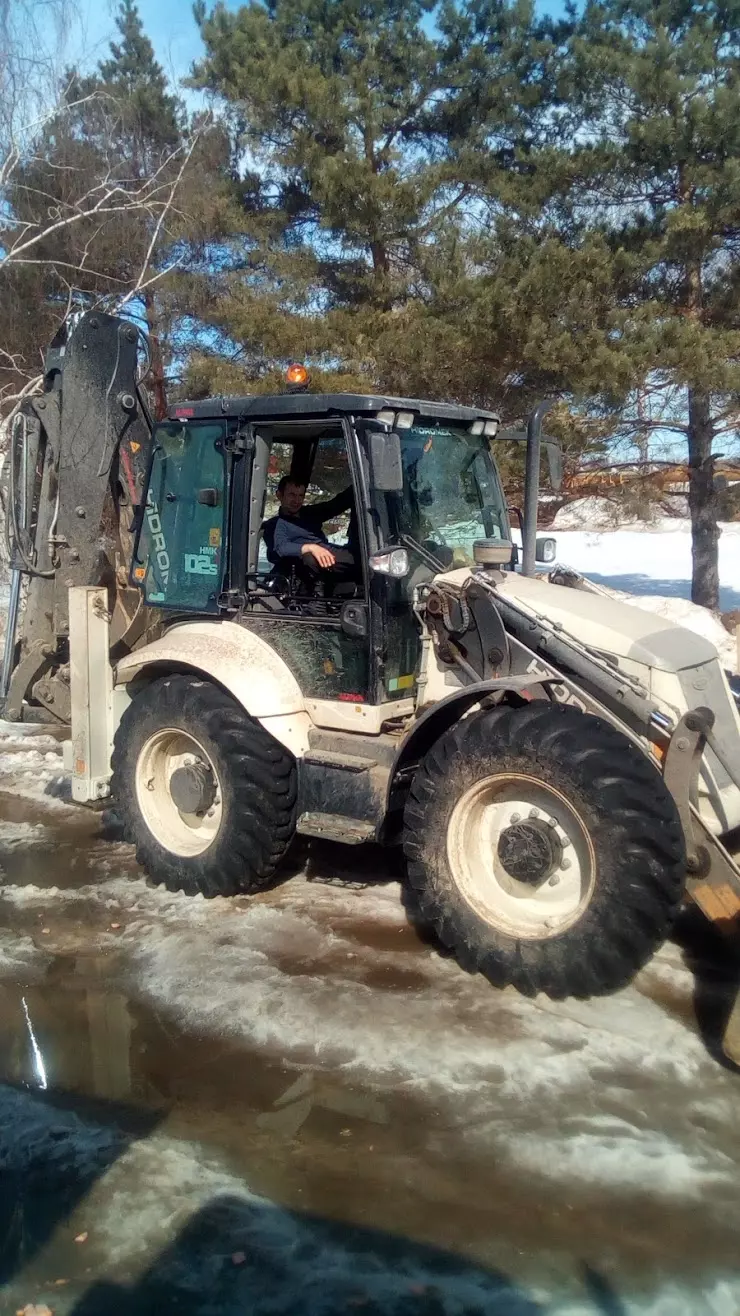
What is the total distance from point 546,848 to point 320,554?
68.6 inches

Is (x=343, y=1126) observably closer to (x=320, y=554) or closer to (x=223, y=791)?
(x=223, y=791)

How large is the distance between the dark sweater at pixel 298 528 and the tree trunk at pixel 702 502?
8.43 meters

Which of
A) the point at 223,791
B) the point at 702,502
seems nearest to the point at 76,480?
the point at 223,791

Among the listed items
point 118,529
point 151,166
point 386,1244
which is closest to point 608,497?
point 151,166

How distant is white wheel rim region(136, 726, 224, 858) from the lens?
5301 mm

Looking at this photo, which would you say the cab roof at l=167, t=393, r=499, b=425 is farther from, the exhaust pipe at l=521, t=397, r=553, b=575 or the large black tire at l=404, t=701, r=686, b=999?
the large black tire at l=404, t=701, r=686, b=999

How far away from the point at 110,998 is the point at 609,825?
216 cm

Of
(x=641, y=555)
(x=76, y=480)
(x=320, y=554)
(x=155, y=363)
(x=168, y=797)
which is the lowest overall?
(x=168, y=797)

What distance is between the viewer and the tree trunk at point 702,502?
13508 mm

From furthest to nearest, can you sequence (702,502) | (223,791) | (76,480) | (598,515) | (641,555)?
(641,555) → (598,515) → (702,502) → (76,480) → (223,791)

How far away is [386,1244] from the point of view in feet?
9.29

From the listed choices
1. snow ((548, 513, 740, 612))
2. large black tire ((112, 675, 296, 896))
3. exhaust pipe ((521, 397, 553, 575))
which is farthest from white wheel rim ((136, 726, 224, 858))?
snow ((548, 513, 740, 612))

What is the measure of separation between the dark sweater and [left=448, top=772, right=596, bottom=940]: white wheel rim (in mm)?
1636

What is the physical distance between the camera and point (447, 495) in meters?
5.07
